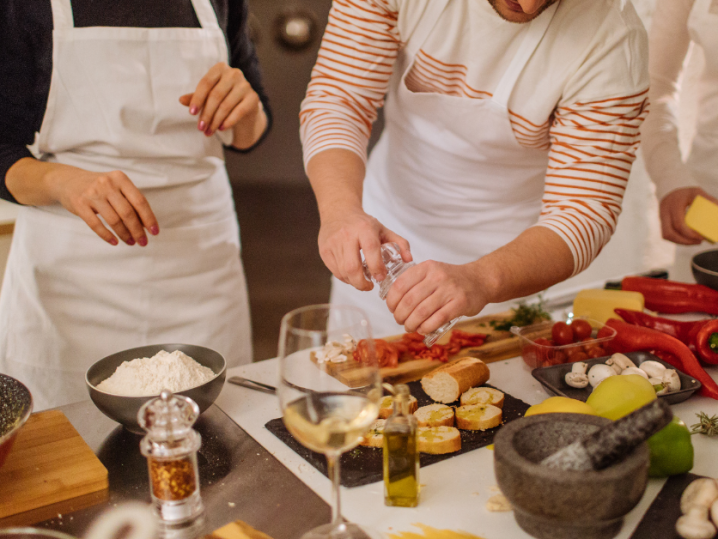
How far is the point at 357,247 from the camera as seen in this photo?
1079mm

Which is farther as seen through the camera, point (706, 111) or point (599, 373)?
point (706, 111)

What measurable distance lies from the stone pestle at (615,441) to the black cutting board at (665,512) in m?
0.13

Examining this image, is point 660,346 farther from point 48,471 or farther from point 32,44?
point 32,44

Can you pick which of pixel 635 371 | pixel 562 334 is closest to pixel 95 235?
pixel 562 334

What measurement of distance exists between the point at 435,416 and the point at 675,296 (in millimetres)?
791

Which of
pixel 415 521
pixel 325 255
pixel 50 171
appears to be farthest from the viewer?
pixel 50 171

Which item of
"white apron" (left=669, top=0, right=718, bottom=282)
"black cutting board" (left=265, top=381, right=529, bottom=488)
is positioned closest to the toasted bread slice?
"black cutting board" (left=265, top=381, right=529, bottom=488)

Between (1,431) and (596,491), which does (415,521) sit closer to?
(596,491)

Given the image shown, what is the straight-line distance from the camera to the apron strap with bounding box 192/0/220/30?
1447mm

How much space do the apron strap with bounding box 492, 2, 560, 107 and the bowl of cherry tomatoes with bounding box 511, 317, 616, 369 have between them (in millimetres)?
481

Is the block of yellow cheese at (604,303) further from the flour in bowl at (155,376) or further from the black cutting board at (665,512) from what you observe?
the flour in bowl at (155,376)

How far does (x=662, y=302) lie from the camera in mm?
1479

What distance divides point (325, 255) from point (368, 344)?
1.57 ft

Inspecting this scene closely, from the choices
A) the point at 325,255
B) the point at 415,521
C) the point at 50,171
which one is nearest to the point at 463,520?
the point at 415,521
